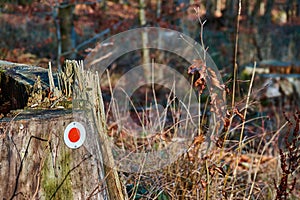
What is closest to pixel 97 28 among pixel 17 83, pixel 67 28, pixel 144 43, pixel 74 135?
pixel 144 43

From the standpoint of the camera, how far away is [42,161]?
1689mm

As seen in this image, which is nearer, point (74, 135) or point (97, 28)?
point (74, 135)

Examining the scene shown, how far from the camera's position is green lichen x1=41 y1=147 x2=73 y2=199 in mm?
1726

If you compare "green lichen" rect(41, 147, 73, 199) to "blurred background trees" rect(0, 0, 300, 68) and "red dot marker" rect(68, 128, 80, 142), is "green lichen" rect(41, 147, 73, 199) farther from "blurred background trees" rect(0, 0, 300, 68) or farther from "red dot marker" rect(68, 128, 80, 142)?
"blurred background trees" rect(0, 0, 300, 68)

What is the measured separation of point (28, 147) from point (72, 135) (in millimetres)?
188

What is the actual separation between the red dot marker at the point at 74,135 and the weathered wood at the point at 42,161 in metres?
0.04

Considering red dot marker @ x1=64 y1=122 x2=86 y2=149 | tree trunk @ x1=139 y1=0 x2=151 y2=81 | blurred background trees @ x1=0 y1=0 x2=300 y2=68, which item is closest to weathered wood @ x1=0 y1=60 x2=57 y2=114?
red dot marker @ x1=64 y1=122 x2=86 y2=149

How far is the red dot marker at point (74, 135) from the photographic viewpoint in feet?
5.74

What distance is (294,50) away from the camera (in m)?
10.1

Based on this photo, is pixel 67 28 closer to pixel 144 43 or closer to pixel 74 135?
pixel 144 43

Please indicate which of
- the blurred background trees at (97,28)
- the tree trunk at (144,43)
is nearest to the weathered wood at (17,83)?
the blurred background trees at (97,28)

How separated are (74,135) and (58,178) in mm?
194

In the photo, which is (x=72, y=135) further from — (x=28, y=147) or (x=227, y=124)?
(x=227, y=124)

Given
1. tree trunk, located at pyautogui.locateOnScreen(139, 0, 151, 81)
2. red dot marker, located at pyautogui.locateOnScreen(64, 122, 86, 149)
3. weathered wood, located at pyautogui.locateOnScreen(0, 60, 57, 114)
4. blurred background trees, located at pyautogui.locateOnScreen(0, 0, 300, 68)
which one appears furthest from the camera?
tree trunk, located at pyautogui.locateOnScreen(139, 0, 151, 81)
